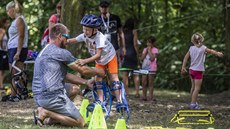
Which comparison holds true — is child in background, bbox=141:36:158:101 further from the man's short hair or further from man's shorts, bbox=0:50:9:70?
the man's short hair

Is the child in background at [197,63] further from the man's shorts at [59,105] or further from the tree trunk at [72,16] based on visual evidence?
the man's shorts at [59,105]

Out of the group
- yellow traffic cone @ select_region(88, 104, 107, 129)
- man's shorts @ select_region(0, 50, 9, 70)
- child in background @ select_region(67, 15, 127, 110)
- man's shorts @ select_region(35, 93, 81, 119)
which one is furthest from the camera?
man's shorts @ select_region(0, 50, 9, 70)

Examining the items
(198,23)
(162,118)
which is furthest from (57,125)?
(198,23)

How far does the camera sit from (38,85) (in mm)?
6805

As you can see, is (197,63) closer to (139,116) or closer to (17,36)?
(139,116)

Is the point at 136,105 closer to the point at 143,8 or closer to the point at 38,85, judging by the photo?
the point at 38,85

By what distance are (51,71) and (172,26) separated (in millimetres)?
12693

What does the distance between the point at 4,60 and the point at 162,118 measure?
4.58 meters

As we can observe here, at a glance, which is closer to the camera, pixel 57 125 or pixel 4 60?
pixel 57 125

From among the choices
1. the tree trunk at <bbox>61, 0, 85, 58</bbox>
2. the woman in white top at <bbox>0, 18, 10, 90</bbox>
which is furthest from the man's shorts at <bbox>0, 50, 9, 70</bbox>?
→ the tree trunk at <bbox>61, 0, 85, 58</bbox>

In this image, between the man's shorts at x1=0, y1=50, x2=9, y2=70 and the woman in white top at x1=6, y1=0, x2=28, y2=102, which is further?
the man's shorts at x1=0, y1=50, x2=9, y2=70

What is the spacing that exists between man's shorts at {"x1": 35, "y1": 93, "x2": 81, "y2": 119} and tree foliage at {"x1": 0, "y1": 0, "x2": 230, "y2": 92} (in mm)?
8724

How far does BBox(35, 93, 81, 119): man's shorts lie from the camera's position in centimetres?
669

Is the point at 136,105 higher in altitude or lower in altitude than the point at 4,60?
lower
